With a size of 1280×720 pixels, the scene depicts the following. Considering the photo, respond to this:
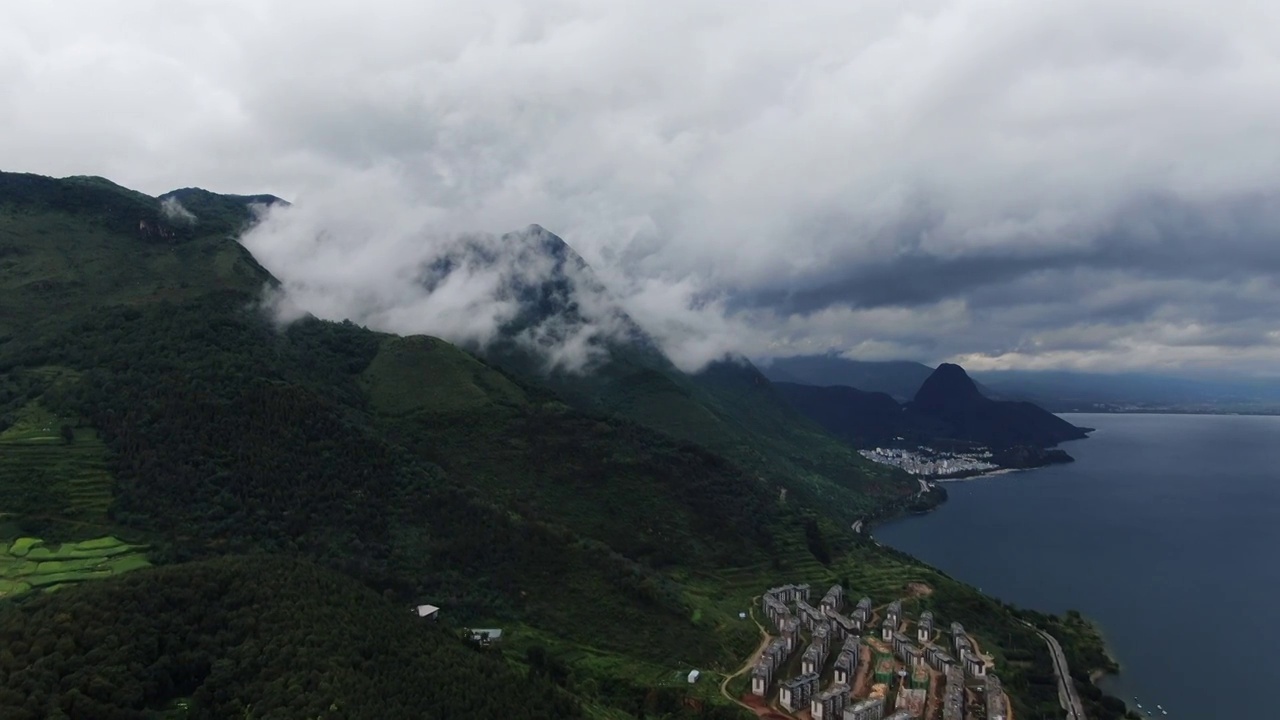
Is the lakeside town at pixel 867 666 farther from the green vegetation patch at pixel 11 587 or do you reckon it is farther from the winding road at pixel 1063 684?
the green vegetation patch at pixel 11 587

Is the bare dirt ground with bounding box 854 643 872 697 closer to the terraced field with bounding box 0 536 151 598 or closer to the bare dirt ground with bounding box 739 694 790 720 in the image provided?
the bare dirt ground with bounding box 739 694 790 720

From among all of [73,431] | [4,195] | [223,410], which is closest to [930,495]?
[223,410]

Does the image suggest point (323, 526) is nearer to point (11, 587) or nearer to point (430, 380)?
point (11, 587)

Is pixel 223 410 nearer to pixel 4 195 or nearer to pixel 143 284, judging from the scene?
pixel 143 284

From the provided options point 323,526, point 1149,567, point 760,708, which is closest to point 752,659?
point 760,708

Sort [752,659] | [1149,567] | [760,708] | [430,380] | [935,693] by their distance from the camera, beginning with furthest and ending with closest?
[1149,567], [430,380], [752,659], [935,693], [760,708]

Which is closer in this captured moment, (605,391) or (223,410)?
(223,410)

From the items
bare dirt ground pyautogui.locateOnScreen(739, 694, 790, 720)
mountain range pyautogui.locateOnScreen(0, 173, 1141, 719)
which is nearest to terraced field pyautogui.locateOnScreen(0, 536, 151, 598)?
mountain range pyautogui.locateOnScreen(0, 173, 1141, 719)
